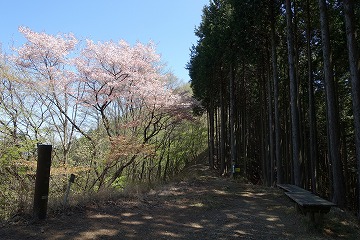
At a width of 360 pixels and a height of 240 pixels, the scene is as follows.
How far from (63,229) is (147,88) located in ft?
35.9

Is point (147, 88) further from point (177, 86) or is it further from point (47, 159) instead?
point (47, 159)

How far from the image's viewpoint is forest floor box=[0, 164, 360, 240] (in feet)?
15.2

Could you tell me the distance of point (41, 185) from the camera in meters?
4.87

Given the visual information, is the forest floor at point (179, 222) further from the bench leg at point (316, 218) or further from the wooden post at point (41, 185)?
the wooden post at point (41, 185)

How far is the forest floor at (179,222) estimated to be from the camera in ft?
15.2

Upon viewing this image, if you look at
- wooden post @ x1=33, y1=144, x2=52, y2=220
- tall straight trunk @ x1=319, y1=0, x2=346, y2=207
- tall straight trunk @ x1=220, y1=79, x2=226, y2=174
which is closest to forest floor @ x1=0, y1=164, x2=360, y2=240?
wooden post @ x1=33, y1=144, x2=52, y2=220

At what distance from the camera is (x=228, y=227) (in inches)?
220

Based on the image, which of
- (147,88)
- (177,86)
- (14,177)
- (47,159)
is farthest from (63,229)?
(177,86)

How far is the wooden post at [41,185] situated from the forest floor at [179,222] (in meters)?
0.20

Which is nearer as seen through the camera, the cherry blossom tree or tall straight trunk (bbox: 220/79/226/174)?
the cherry blossom tree

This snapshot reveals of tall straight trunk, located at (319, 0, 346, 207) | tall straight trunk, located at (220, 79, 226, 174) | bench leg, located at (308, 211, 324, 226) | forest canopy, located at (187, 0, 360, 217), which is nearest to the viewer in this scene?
bench leg, located at (308, 211, 324, 226)

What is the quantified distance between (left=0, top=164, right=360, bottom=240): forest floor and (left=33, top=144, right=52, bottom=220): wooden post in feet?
0.66

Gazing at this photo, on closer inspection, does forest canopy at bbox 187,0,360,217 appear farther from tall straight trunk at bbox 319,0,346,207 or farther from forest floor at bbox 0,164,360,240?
forest floor at bbox 0,164,360,240

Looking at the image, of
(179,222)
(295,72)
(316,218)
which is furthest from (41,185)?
(295,72)
